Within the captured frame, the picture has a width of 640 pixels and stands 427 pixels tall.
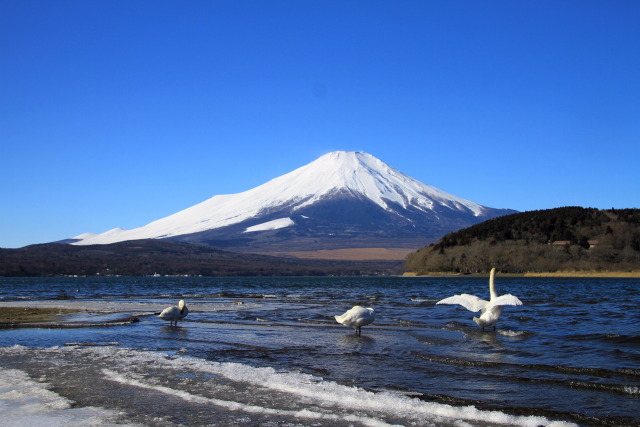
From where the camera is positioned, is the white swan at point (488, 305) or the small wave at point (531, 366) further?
the white swan at point (488, 305)

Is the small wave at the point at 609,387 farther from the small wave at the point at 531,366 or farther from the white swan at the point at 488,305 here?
the white swan at the point at 488,305

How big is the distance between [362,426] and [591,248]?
109313 mm

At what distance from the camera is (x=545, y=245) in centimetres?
11488

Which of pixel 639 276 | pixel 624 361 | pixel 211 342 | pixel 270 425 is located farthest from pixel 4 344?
pixel 639 276

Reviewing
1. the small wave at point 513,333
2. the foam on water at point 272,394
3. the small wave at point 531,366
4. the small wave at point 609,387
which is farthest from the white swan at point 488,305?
the foam on water at point 272,394

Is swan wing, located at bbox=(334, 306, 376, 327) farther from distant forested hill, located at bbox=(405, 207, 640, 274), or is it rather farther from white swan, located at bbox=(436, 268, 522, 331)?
distant forested hill, located at bbox=(405, 207, 640, 274)

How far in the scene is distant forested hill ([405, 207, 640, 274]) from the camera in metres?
104

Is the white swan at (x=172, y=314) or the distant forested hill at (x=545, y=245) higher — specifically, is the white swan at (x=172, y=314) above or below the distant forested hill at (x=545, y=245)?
below

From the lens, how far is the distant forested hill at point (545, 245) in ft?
342

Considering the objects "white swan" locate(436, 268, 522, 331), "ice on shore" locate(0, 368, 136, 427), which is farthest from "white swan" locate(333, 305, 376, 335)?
"ice on shore" locate(0, 368, 136, 427)

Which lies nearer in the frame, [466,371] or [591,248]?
[466,371]

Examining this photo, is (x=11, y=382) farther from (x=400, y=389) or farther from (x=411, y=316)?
(x=411, y=316)

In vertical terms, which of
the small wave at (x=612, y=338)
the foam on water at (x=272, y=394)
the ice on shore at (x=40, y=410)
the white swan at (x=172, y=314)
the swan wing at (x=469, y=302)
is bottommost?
the small wave at (x=612, y=338)

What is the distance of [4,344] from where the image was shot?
16844 millimetres
